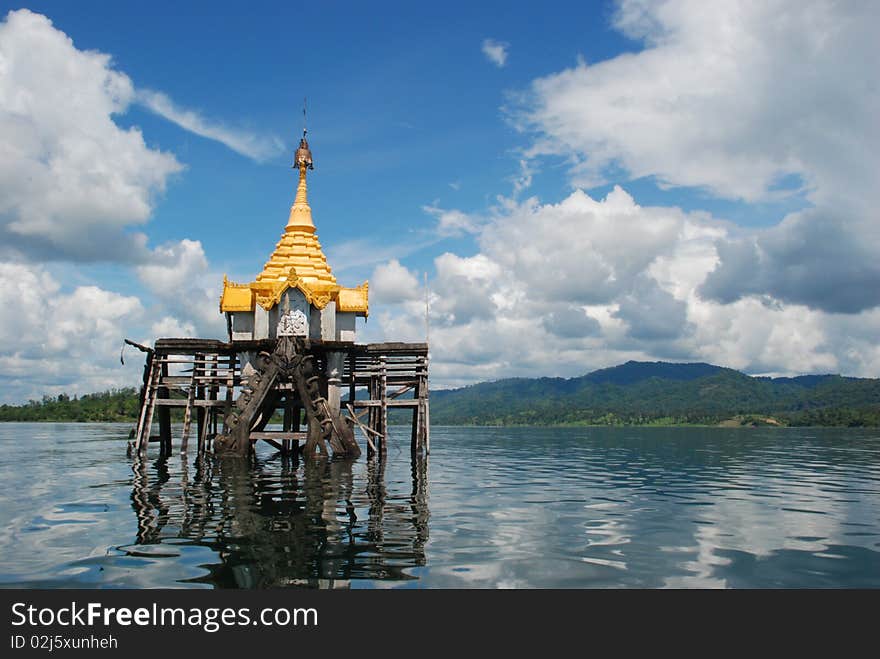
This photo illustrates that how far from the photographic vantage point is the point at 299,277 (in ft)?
114

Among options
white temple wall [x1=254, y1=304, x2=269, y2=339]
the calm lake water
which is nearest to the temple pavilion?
white temple wall [x1=254, y1=304, x2=269, y2=339]

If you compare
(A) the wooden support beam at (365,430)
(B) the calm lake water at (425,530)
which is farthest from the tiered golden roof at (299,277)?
(B) the calm lake water at (425,530)

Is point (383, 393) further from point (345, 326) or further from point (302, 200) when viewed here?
point (302, 200)

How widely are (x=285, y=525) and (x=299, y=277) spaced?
858 inches

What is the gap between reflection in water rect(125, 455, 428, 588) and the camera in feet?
34.6

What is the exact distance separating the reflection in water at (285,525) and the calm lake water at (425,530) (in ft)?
0.20

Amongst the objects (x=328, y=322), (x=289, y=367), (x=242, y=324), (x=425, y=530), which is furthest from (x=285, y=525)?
(x=242, y=324)

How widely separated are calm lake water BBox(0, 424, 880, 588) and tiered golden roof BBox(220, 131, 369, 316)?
9719 millimetres

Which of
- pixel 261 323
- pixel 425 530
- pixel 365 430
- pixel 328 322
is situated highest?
pixel 328 322

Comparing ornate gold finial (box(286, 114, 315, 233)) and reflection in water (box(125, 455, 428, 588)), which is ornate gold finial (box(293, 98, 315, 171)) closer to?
ornate gold finial (box(286, 114, 315, 233))

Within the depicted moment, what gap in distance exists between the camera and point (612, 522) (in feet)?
51.5
